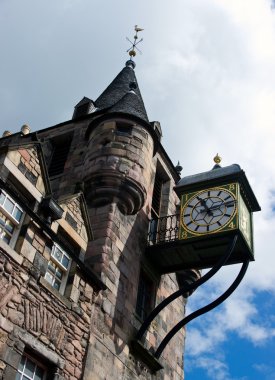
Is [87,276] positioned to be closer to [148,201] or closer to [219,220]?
[219,220]

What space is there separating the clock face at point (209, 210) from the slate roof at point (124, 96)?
109 inches

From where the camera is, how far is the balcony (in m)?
12.3

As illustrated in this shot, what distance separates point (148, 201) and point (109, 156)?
1.99 metres

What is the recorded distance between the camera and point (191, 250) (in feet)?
42.3

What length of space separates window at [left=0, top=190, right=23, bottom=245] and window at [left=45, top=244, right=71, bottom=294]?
975 millimetres

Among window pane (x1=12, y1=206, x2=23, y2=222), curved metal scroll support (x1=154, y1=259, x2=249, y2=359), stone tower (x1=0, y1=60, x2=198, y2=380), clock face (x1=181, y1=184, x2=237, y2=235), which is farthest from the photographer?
clock face (x1=181, y1=184, x2=237, y2=235)

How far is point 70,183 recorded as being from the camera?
46.5 feet

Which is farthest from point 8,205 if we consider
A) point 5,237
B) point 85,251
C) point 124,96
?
point 124,96

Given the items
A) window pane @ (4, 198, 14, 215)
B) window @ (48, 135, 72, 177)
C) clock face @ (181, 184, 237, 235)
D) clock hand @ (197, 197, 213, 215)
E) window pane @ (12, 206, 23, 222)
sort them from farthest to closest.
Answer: window @ (48, 135, 72, 177)
clock hand @ (197, 197, 213, 215)
clock face @ (181, 184, 237, 235)
window pane @ (12, 206, 23, 222)
window pane @ (4, 198, 14, 215)

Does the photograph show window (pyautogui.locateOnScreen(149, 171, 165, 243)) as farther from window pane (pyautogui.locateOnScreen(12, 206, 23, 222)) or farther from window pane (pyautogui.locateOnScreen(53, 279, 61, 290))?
window pane (pyautogui.locateOnScreen(12, 206, 23, 222))

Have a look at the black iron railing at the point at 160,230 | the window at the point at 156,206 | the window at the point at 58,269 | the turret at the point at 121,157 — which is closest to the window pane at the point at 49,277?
the window at the point at 58,269

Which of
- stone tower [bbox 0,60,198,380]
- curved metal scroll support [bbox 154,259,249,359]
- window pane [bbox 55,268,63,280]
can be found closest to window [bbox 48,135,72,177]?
stone tower [bbox 0,60,198,380]

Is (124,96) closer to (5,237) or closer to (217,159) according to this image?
(217,159)

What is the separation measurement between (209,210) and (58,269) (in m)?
4.37
